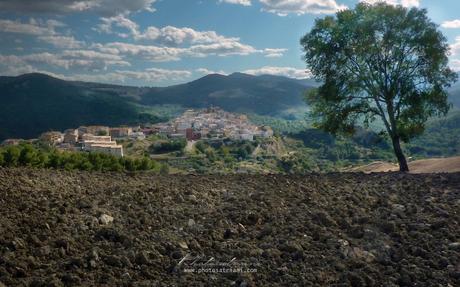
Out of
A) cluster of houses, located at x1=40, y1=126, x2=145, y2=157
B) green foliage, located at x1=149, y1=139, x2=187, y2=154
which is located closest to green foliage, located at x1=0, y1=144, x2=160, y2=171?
cluster of houses, located at x1=40, y1=126, x2=145, y2=157

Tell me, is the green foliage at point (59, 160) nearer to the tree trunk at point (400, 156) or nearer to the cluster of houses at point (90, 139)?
the tree trunk at point (400, 156)

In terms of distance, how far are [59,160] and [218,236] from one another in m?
20.7

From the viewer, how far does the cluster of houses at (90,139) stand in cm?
9882

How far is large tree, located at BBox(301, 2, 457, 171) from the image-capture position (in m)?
20.1

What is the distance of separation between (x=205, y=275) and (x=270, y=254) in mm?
1075

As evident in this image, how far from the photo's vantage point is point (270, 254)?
6.13m

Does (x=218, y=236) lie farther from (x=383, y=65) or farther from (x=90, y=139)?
(x=90, y=139)

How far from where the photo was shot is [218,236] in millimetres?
6914

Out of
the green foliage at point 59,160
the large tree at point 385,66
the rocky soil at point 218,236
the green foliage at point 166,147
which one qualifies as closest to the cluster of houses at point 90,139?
the green foliage at point 166,147

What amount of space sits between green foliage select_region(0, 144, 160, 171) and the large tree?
12531 mm

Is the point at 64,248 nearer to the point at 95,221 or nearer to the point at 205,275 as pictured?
the point at 95,221

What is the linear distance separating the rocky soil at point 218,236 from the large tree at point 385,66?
10.5 meters

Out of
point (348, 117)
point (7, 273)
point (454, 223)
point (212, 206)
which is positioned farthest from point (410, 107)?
point (7, 273)

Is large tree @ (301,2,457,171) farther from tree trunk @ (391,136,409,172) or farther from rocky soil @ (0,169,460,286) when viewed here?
rocky soil @ (0,169,460,286)
